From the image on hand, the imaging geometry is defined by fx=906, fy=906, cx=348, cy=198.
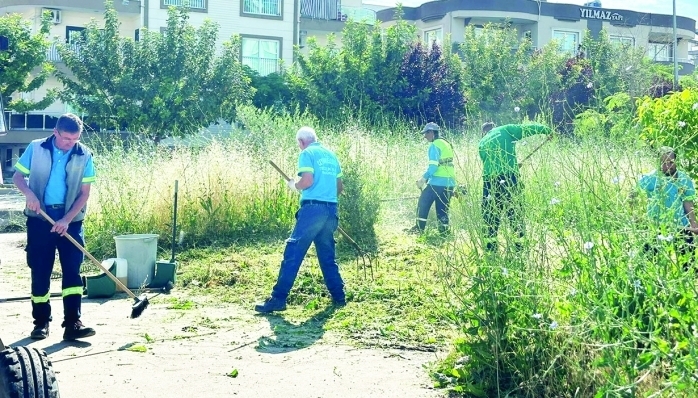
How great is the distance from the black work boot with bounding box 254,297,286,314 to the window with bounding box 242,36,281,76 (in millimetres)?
34191

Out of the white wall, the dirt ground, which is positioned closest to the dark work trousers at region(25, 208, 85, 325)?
the dirt ground

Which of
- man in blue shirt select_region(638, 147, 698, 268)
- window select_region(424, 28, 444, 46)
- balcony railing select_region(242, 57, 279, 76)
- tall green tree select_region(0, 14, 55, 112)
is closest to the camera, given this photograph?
man in blue shirt select_region(638, 147, 698, 268)

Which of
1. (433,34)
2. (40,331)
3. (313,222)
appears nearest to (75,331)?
(40,331)

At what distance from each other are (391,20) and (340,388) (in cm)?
4658

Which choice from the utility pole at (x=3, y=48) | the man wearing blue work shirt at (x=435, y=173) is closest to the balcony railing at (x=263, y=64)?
the man wearing blue work shirt at (x=435, y=173)

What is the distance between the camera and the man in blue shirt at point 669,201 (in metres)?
4.93

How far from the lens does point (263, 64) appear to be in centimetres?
4300

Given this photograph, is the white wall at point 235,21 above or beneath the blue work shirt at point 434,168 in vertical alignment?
above

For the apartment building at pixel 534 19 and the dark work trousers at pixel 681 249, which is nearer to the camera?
the dark work trousers at pixel 681 249

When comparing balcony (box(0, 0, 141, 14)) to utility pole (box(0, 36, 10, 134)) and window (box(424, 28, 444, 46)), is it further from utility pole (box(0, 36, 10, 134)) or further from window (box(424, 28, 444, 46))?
utility pole (box(0, 36, 10, 134))

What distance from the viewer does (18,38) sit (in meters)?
34.1

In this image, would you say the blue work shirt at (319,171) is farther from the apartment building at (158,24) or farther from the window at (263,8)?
the window at (263,8)

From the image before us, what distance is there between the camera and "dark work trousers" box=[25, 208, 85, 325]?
7934mm

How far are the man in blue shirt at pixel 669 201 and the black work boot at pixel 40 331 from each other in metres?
5.24
